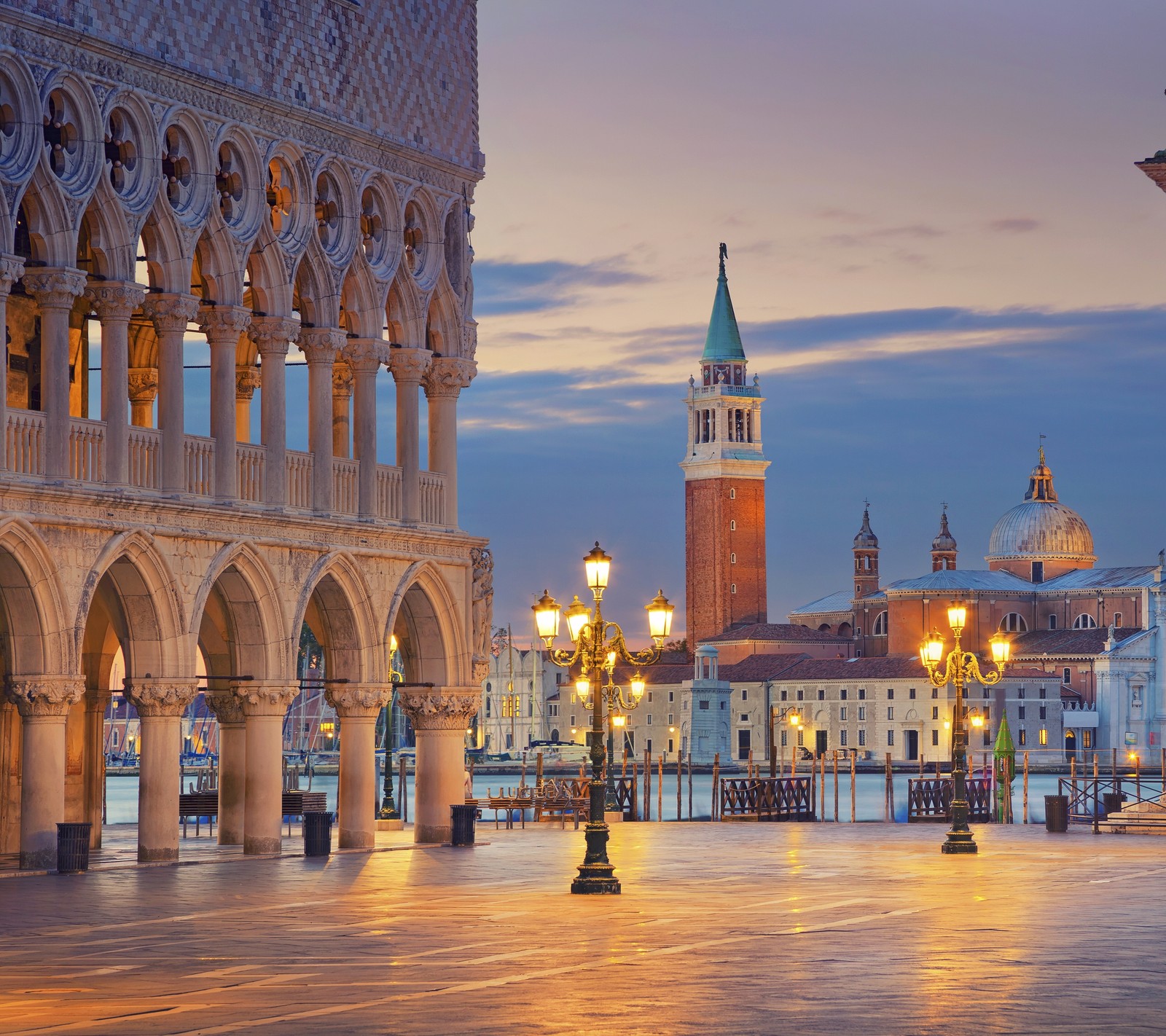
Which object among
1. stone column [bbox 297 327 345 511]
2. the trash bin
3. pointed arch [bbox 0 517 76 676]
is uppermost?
stone column [bbox 297 327 345 511]

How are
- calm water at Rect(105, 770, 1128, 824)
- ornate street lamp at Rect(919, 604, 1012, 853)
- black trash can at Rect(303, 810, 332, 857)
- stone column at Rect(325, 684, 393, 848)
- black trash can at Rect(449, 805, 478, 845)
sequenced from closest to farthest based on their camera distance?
black trash can at Rect(303, 810, 332, 857), stone column at Rect(325, 684, 393, 848), ornate street lamp at Rect(919, 604, 1012, 853), black trash can at Rect(449, 805, 478, 845), calm water at Rect(105, 770, 1128, 824)

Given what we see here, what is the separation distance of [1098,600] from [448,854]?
13034cm

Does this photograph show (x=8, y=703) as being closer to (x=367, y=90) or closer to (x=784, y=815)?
(x=367, y=90)

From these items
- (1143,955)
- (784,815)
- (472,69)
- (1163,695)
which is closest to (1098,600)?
(1163,695)

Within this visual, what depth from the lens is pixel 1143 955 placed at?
1593 centimetres

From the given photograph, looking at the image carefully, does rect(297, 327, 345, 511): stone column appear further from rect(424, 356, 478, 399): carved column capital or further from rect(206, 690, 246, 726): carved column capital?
rect(206, 690, 246, 726): carved column capital

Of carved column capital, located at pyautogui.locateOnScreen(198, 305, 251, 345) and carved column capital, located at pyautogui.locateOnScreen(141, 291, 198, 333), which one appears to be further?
carved column capital, located at pyautogui.locateOnScreen(198, 305, 251, 345)

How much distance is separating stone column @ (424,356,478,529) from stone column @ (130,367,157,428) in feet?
12.9

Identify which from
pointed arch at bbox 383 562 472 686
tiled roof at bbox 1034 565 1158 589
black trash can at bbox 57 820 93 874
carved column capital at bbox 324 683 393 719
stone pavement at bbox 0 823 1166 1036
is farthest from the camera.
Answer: tiled roof at bbox 1034 565 1158 589

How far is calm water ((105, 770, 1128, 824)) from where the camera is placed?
3054 inches

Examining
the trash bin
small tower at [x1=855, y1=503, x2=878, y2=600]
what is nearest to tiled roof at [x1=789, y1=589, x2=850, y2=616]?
small tower at [x1=855, y1=503, x2=878, y2=600]

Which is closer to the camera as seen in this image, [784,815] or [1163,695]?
[784,815]

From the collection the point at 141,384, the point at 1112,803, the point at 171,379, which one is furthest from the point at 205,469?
the point at 1112,803

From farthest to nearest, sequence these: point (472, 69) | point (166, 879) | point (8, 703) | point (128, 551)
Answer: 1. point (472, 69)
2. point (8, 703)
3. point (128, 551)
4. point (166, 879)
